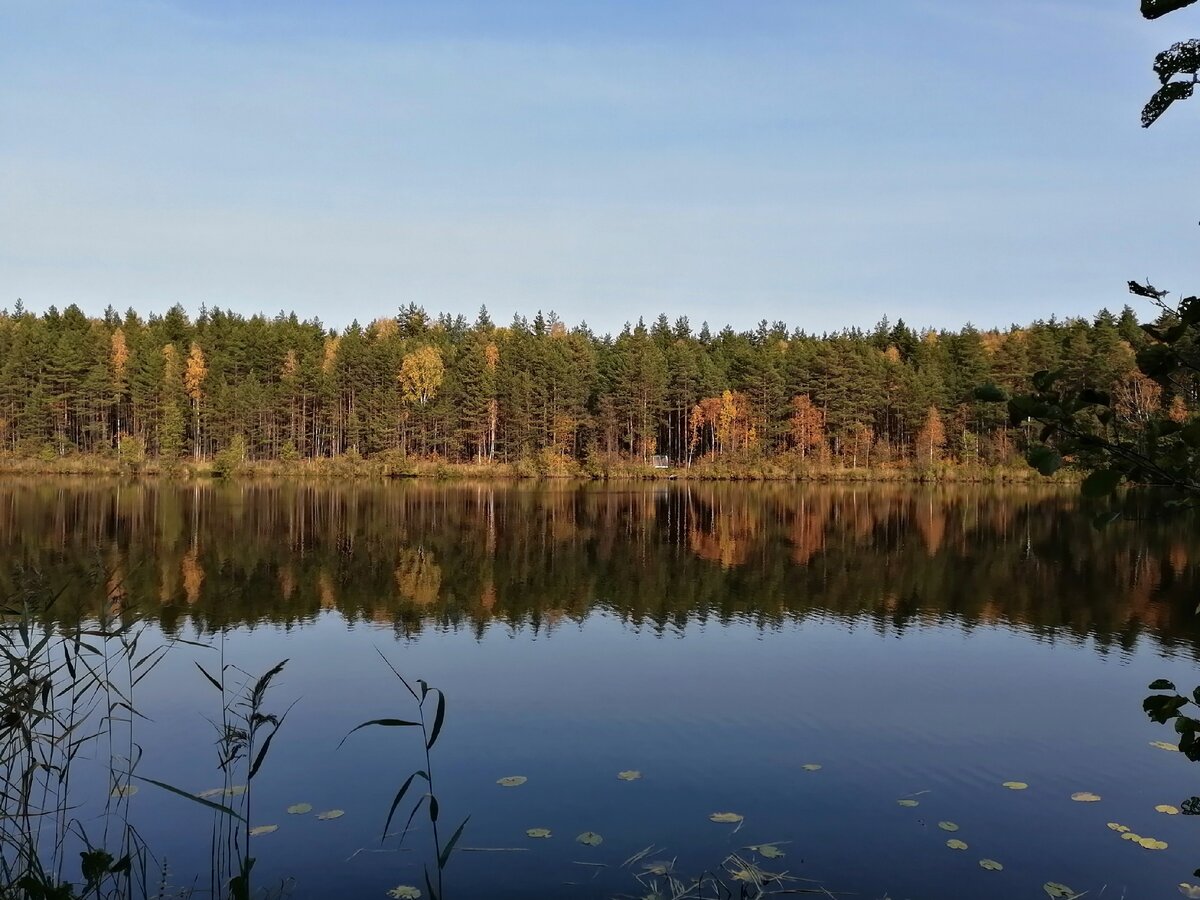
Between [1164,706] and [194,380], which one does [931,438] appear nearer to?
[194,380]

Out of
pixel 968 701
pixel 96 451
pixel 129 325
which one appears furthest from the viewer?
pixel 129 325

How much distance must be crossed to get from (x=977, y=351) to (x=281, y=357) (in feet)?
211

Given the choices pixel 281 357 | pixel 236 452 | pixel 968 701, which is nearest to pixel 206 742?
pixel 968 701

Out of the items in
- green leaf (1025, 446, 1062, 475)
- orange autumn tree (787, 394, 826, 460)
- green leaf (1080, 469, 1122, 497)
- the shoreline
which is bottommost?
the shoreline

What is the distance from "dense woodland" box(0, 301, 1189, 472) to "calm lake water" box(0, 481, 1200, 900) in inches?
1841

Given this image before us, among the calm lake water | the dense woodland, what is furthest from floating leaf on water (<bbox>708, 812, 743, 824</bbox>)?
the dense woodland

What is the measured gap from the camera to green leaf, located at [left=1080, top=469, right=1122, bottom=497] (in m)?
2.23

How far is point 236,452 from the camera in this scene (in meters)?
67.0

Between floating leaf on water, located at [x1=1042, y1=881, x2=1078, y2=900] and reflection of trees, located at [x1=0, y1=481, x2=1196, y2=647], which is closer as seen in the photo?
floating leaf on water, located at [x1=1042, y1=881, x2=1078, y2=900]

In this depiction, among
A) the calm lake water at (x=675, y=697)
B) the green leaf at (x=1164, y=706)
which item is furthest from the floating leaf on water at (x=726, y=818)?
the green leaf at (x=1164, y=706)

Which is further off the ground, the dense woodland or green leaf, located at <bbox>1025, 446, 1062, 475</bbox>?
the dense woodland

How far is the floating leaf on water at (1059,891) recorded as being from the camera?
6961 mm

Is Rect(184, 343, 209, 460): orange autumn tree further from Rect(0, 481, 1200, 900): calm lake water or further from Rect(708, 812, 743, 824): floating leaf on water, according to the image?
Rect(708, 812, 743, 824): floating leaf on water

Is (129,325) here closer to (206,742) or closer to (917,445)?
(917,445)
